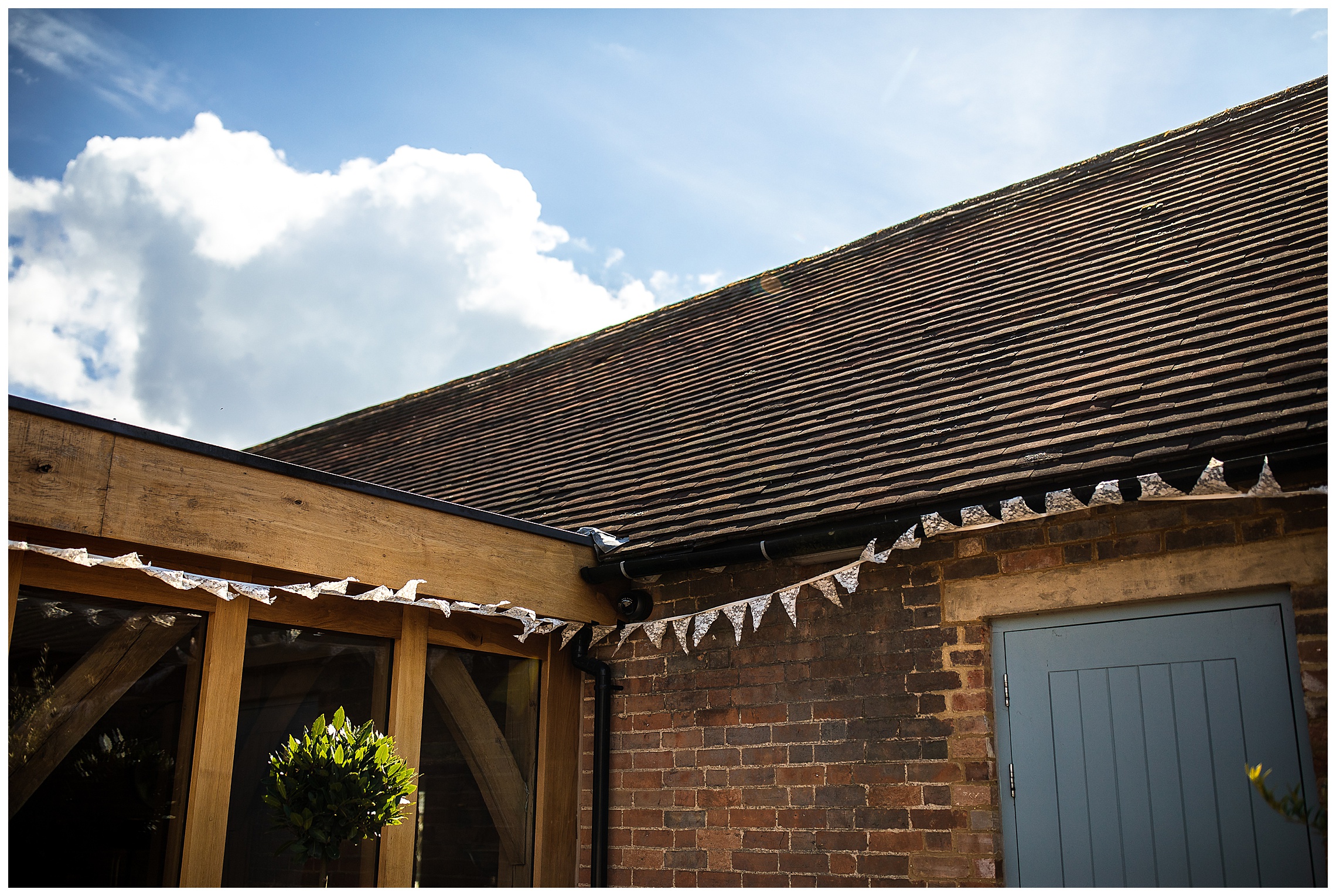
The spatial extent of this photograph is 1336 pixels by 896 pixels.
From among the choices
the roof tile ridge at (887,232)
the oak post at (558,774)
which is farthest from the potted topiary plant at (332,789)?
the roof tile ridge at (887,232)

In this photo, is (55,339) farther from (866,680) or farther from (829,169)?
(866,680)

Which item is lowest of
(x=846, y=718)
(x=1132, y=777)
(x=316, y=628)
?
(x=1132, y=777)

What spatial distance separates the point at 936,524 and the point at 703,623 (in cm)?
132

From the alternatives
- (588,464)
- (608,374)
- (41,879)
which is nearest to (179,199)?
(608,374)

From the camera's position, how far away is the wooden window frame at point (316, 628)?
361 cm

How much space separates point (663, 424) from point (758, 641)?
2.21 m

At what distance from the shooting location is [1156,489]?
3252 millimetres

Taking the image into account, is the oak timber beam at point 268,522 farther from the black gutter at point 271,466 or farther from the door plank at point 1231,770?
the door plank at point 1231,770

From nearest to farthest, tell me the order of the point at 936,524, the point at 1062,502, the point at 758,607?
the point at 1062,502 < the point at 936,524 < the point at 758,607

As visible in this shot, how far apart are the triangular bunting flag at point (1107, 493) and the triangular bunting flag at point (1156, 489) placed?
78 mm

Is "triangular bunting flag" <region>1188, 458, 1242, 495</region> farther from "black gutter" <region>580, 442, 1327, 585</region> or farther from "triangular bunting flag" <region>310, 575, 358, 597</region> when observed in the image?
"triangular bunting flag" <region>310, 575, 358, 597</region>

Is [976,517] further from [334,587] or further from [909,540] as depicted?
[334,587]

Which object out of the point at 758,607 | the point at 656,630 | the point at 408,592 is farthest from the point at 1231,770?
the point at 408,592

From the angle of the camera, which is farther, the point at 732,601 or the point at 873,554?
the point at 732,601
